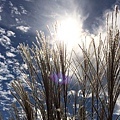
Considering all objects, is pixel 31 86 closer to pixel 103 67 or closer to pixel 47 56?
pixel 47 56

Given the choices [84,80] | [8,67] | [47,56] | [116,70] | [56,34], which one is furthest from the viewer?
[8,67]

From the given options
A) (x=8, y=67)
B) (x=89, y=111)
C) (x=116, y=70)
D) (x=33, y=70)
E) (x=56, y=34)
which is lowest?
(x=89, y=111)

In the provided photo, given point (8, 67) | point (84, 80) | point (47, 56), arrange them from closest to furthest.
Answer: point (47, 56), point (84, 80), point (8, 67)

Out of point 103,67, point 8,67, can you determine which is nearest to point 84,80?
point 103,67

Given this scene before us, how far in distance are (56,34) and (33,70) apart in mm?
501

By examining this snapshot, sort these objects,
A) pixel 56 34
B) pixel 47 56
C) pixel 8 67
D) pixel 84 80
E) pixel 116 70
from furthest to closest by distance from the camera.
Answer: pixel 8 67 → pixel 84 80 → pixel 56 34 → pixel 47 56 → pixel 116 70

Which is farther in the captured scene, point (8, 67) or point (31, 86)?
point (8, 67)

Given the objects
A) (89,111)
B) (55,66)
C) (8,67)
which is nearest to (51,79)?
Result: (55,66)

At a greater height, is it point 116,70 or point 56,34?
point 56,34

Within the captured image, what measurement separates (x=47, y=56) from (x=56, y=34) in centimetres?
33

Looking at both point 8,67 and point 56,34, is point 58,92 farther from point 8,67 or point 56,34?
point 8,67

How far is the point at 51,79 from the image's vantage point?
2.77m

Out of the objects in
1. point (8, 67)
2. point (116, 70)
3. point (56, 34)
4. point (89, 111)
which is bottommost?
point (89, 111)

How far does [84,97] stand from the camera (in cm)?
317
